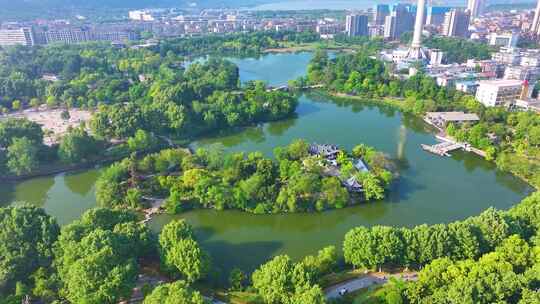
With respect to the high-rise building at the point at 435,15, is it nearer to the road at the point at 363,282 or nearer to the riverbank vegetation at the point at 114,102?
the riverbank vegetation at the point at 114,102

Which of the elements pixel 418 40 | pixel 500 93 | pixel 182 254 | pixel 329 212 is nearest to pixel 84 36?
pixel 418 40

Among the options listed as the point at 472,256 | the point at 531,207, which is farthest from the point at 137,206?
the point at 531,207

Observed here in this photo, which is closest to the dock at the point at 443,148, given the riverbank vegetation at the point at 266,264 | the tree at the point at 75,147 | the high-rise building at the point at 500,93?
the riverbank vegetation at the point at 266,264

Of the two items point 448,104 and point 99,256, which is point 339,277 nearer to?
point 99,256

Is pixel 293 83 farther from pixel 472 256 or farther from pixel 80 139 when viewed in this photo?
pixel 472 256

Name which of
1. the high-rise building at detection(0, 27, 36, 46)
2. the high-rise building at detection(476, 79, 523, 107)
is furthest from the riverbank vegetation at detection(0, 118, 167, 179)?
the high-rise building at detection(0, 27, 36, 46)

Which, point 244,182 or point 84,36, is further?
point 84,36
